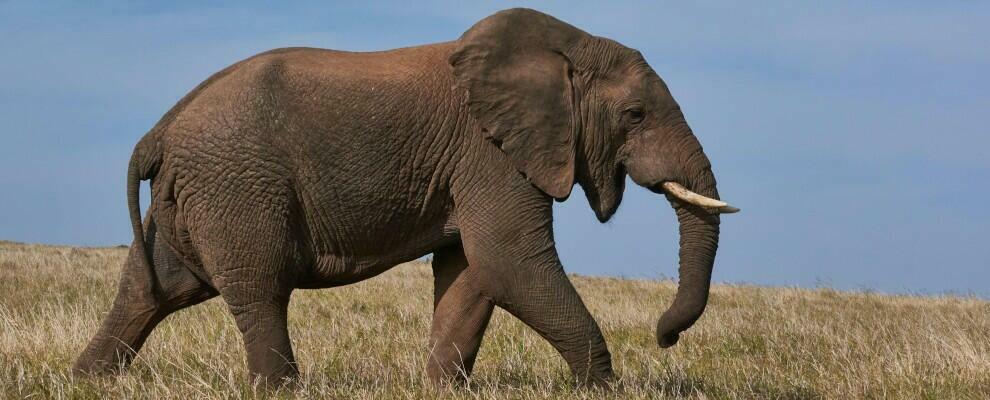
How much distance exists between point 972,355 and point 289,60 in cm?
556

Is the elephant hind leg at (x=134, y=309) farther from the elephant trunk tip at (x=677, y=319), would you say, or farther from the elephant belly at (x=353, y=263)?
the elephant trunk tip at (x=677, y=319)

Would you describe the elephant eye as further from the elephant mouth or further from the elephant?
the elephant mouth

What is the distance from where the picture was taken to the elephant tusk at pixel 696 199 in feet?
24.0

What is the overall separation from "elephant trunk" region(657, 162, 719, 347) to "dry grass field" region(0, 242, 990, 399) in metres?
0.44

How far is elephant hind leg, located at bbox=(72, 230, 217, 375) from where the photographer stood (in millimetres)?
8023

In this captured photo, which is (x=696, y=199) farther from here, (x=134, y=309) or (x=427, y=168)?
(x=134, y=309)

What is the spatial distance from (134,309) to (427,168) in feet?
7.79

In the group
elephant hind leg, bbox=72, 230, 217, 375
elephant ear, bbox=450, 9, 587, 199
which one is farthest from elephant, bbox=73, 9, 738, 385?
elephant hind leg, bbox=72, 230, 217, 375

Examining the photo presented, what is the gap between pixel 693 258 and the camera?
7406 millimetres

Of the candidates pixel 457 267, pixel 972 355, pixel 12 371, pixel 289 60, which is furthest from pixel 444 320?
pixel 972 355

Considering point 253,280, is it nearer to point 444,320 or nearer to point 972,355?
point 444,320

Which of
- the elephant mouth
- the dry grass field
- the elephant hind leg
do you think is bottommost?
the dry grass field

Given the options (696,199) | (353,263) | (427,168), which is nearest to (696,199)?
(696,199)

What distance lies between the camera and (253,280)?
7.23 metres
